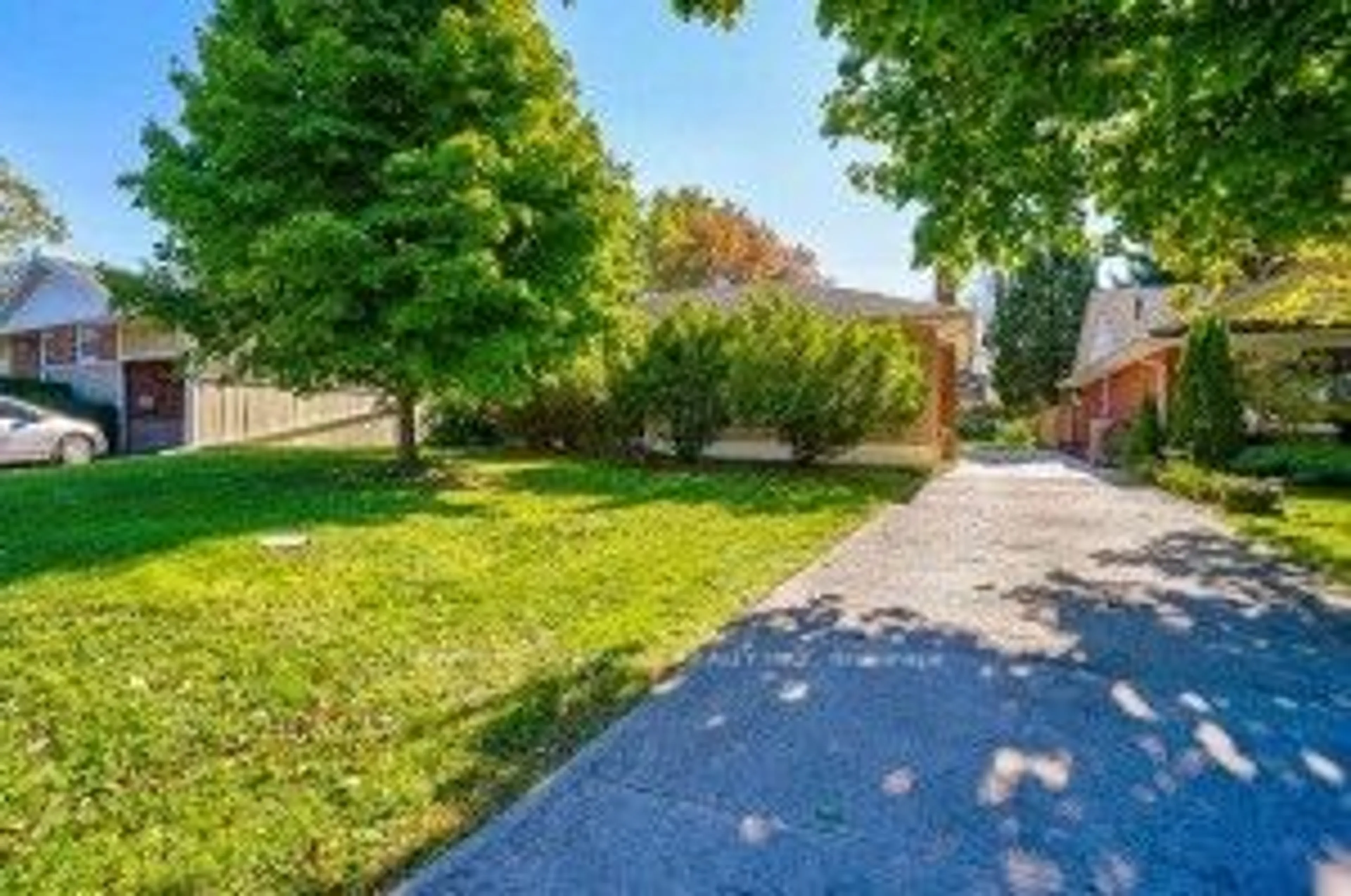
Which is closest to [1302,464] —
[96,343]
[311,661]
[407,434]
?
[407,434]

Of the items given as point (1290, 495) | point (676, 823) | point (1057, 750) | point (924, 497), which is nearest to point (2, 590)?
point (676, 823)

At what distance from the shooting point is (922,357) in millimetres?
28969

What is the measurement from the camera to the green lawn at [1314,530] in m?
13.6

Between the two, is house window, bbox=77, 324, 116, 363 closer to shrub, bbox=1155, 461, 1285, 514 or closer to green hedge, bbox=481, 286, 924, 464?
green hedge, bbox=481, 286, 924, 464

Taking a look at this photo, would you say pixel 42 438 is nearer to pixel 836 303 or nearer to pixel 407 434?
pixel 407 434

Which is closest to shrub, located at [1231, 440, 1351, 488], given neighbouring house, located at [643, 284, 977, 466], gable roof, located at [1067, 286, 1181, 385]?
neighbouring house, located at [643, 284, 977, 466]

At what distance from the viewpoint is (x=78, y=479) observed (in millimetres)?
17766

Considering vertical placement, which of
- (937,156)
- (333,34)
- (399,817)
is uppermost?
(333,34)

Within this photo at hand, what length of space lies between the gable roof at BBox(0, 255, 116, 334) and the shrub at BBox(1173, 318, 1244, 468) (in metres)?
26.9

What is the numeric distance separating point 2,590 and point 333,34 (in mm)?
9156

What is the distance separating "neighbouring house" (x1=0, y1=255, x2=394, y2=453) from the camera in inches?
1240

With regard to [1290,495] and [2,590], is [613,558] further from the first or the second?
[1290,495]

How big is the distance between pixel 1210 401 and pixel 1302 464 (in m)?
2.82

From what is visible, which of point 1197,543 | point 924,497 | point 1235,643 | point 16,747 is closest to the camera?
point 16,747
